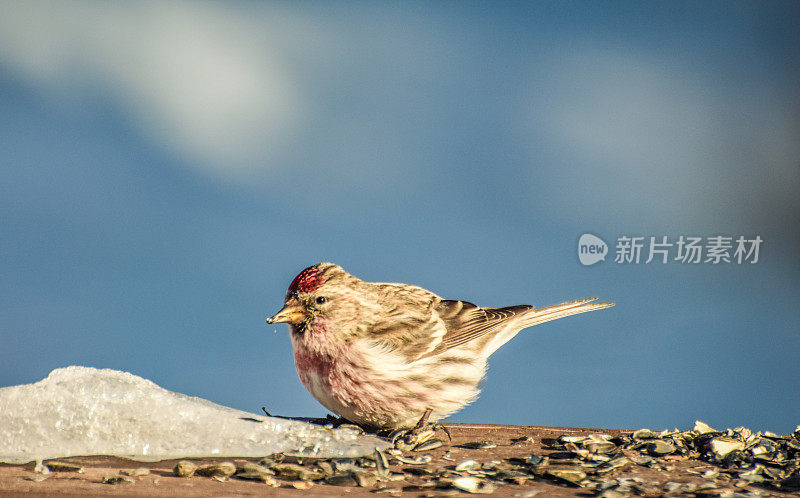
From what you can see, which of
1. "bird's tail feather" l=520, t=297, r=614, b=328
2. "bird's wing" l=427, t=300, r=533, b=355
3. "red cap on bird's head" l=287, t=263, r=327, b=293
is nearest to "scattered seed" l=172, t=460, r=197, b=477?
"red cap on bird's head" l=287, t=263, r=327, b=293

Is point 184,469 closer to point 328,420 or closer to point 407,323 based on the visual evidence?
point 328,420

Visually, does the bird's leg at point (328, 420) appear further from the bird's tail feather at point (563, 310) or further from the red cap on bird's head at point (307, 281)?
the bird's tail feather at point (563, 310)

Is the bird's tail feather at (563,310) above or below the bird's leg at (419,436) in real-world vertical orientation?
above

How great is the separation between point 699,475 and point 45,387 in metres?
2.92

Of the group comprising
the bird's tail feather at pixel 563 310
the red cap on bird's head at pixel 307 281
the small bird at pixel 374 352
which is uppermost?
the bird's tail feather at pixel 563 310

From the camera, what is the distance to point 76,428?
3.30 m

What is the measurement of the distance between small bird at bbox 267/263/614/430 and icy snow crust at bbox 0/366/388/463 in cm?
35

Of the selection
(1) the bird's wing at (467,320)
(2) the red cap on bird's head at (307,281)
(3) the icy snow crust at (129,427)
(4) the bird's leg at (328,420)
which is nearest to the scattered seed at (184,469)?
(3) the icy snow crust at (129,427)

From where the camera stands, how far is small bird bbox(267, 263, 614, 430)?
393cm

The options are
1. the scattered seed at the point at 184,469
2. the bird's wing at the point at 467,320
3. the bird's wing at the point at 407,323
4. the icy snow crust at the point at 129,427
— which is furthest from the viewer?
the bird's wing at the point at 467,320

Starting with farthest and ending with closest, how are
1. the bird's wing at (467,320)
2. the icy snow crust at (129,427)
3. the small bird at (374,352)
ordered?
the bird's wing at (467,320) → the small bird at (374,352) → the icy snow crust at (129,427)

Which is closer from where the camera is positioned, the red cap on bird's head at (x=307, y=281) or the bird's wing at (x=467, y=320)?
the red cap on bird's head at (x=307, y=281)

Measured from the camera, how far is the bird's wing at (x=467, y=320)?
4293 mm

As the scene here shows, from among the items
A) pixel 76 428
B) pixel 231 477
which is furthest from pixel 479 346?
pixel 76 428
